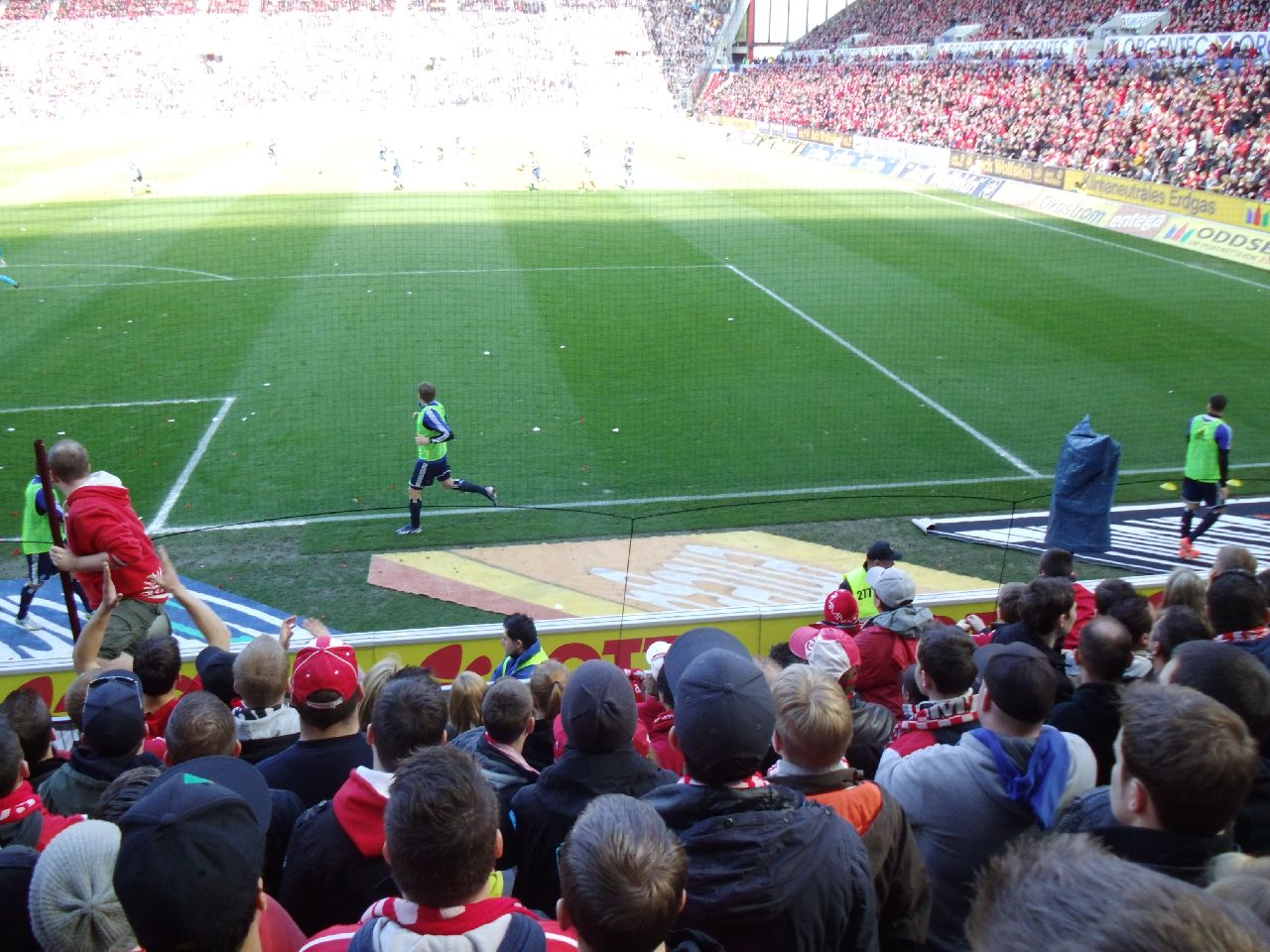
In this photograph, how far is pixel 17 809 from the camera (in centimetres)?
321

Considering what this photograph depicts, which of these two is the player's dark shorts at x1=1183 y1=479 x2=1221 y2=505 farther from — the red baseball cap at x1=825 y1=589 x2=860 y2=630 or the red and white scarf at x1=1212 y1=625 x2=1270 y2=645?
the red and white scarf at x1=1212 y1=625 x2=1270 y2=645

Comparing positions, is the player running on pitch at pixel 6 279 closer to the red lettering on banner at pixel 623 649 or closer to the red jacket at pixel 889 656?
the red lettering on banner at pixel 623 649

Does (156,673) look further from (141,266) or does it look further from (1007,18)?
(1007,18)

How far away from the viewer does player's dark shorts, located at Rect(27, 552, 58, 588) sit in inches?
363

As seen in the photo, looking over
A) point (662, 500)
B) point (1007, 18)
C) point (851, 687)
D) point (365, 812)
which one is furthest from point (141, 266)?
point (1007, 18)

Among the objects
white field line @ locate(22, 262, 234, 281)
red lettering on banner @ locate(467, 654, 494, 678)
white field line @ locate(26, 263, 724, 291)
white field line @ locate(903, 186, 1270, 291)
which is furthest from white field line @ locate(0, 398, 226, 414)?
white field line @ locate(903, 186, 1270, 291)

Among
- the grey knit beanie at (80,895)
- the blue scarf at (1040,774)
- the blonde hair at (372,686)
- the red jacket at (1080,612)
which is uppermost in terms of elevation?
the grey knit beanie at (80,895)

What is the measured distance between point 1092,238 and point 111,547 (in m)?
25.3

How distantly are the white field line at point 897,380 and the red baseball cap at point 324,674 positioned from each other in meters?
10.4

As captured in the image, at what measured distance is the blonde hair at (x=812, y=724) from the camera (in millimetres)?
3004

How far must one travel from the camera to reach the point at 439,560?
1054 cm

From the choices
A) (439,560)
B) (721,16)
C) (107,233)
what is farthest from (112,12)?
(439,560)

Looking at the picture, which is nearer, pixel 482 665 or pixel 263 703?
pixel 263 703

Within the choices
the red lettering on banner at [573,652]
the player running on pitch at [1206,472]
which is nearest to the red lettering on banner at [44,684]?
the red lettering on banner at [573,652]
